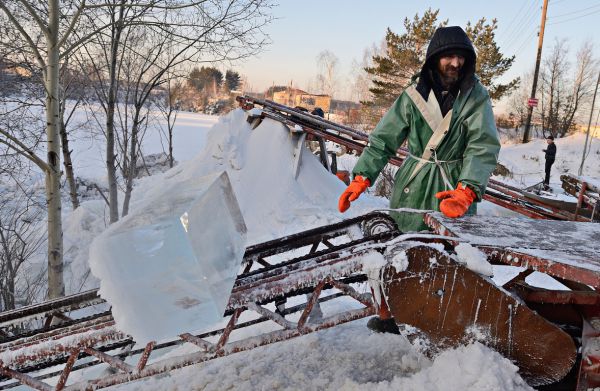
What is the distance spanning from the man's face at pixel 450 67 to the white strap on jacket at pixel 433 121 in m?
0.13

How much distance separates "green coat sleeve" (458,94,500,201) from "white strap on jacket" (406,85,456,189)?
14cm

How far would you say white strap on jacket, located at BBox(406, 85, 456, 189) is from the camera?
2416mm

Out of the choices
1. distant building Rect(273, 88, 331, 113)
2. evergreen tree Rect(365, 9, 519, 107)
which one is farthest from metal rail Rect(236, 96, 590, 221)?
distant building Rect(273, 88, 331, 113)

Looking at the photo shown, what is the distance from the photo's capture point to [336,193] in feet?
28.8

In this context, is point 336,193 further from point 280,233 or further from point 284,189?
point 280,233

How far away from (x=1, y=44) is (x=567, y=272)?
781cm

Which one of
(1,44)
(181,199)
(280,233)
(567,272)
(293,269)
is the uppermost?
(1,44)

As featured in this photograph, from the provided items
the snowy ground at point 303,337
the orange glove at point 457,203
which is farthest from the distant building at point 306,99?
the orange glove at point 457,203

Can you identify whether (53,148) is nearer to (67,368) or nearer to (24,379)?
(24,379)

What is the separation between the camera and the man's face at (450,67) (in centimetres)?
238

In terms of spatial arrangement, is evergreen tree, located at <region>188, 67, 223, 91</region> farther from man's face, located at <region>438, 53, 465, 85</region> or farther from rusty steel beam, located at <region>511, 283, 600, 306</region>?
rusty steel beam, located at <region>511, 283, 600, 306</region>

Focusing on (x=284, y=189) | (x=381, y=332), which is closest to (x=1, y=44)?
(x=284, y=189)

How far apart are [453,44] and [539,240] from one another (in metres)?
1.20

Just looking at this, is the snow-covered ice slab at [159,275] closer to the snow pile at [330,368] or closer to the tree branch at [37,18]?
the snow pile at [330,368]
